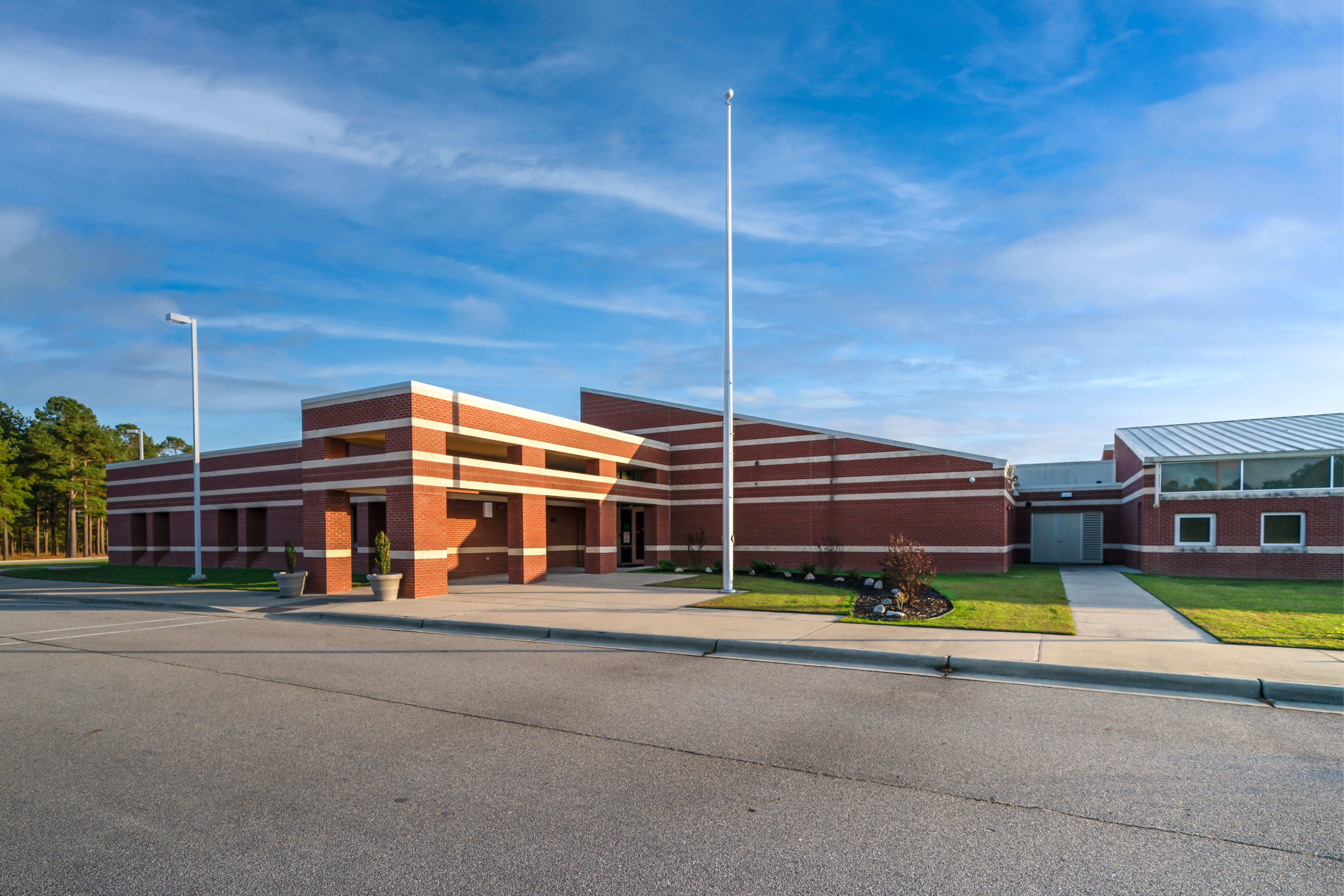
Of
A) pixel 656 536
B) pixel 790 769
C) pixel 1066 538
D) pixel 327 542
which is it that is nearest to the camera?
pixel 790 769

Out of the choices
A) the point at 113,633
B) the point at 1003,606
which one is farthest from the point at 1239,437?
the point at 113,633

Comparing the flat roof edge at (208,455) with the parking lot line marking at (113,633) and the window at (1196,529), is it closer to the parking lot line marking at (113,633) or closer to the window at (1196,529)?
the parking lot line marking at (113,633)

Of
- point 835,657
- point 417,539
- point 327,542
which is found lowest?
point 835,657

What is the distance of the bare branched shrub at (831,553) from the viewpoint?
2745 cm

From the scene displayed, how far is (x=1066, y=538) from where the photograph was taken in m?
31.4

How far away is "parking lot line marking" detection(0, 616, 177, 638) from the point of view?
13539 millimetres

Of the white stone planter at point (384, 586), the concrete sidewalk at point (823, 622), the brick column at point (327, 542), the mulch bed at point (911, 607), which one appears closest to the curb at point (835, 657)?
the concrete sidewalk at point (823, 622)

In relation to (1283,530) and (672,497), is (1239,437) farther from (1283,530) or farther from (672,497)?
(672,497)

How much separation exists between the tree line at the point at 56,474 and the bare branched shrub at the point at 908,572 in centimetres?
4849

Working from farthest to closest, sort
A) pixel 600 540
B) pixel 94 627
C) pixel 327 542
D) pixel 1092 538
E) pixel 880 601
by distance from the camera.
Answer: pixel 1092 538, pixel 600 540, pixel 327 542, pixel 880 601, pixel 94 627

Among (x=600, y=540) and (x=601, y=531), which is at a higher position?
(x=601, y=531)

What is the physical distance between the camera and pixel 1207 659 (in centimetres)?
898

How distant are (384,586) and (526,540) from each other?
5.28m

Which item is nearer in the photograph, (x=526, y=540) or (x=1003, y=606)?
(x=1003, y=606)
